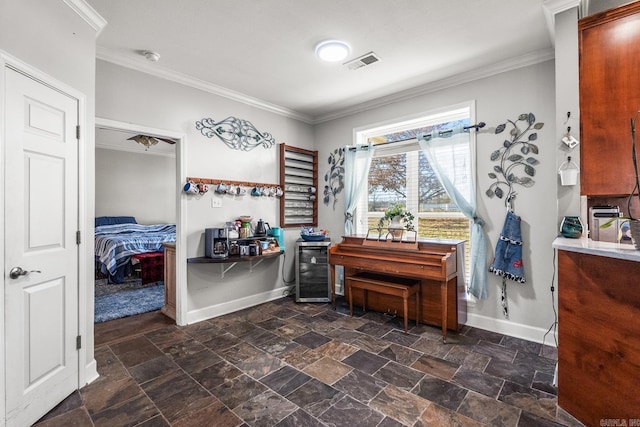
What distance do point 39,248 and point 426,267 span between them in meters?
3.01

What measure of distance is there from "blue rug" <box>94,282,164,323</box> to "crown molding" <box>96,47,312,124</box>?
280 centimetres

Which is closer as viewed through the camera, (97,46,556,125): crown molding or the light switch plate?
the light switch plate

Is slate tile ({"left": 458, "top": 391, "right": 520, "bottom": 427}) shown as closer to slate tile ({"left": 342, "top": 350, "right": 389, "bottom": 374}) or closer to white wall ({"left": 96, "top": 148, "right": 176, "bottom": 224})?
slate tile ({"left": 342, "top": 350, "right": 389, "bottom": 374})

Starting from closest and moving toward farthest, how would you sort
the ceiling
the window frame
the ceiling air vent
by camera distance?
the ceiling → the ceiling air vent → the window frame

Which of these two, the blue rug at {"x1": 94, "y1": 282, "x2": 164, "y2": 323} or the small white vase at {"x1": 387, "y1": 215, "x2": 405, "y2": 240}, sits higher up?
the small white vase at {"x1": 387, "y1": 215, "x2": 405, "y2": 240}

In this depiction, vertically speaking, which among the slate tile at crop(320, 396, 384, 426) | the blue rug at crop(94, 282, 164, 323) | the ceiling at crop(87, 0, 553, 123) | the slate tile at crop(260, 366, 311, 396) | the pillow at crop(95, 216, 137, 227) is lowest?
the slate tile at crop(320, 396, 384, 426)

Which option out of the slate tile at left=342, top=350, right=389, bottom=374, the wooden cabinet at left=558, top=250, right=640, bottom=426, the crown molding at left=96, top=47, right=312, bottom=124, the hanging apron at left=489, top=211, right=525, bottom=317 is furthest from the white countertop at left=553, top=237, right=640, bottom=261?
the crown molding at left=96, top=47, right=312, bottom=124

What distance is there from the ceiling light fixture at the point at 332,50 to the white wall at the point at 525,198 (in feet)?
4.57

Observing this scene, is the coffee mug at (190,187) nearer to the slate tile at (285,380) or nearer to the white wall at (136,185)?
the slate tile at (285,380)

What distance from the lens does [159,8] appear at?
86.1 inches

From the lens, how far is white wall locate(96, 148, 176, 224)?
23.0 ft

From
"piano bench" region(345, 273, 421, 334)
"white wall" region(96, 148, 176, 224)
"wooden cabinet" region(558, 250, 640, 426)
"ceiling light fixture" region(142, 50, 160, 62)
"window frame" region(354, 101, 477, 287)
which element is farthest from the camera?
"white wall" region(96, 148, 176, 224)

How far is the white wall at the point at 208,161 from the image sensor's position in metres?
2.96

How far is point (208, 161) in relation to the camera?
3582 millimetres
